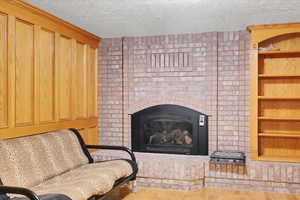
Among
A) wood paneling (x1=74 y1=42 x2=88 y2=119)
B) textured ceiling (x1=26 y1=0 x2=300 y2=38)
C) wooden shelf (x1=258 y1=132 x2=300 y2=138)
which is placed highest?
textured ceiling (x1=26 y1=0 x2=300 y2=38)

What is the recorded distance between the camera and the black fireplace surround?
484 centimetres

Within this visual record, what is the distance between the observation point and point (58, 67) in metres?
4.11

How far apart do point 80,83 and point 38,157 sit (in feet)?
5.57

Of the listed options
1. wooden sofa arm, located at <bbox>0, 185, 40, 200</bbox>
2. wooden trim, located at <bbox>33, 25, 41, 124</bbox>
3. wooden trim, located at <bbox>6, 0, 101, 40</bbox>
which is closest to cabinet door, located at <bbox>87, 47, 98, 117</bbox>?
wooden trim, located at <bbox>6, 0, 101, 40</bbox>

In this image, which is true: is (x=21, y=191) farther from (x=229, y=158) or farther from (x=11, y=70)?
(x=229, y=158)

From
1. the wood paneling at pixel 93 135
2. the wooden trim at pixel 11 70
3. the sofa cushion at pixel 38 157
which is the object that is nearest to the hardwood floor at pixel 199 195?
the sofa cushion at pixel 38 157

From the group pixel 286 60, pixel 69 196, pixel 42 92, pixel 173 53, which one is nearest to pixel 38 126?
pixel 42 92

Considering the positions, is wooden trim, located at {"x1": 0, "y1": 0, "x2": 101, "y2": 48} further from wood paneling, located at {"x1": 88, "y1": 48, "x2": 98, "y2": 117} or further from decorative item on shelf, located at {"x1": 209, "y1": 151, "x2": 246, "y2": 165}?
decorative item on shelf, located at {"x1": 209, "y1": 151, "x2": 246, "y2": 165}

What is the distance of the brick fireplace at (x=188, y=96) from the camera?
428 cm

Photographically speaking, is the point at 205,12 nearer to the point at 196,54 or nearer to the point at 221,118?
the point at 196,54

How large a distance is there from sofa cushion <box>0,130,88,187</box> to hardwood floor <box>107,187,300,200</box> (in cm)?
73

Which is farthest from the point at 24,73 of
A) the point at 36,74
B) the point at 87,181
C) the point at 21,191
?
the point at 21,191

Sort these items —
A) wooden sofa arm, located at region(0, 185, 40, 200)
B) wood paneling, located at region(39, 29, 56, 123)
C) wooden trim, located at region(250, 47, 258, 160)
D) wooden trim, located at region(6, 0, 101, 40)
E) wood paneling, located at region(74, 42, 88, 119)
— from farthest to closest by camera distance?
wood paneling, located at region(74, 42, 88, 119), wooden trim, located at region(250, 47, 258, 160), wood paneling, located at region(39, 29, 56, 123), wooden trim, located at region(6, 0, 101, 40), wooden sofa arm, located at region(0, 185, 40, 200)

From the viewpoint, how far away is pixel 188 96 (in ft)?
16.0
